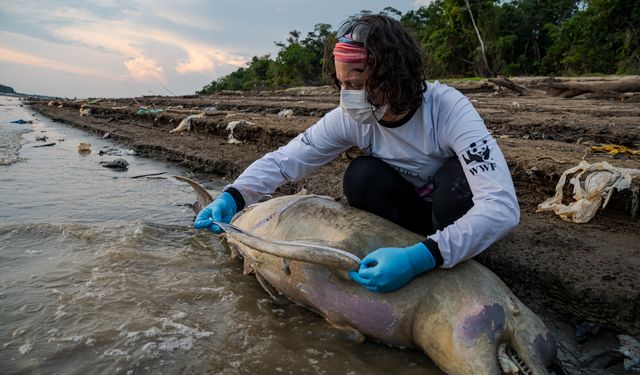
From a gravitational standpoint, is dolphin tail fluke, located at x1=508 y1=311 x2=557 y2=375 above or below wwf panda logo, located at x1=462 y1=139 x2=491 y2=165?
below

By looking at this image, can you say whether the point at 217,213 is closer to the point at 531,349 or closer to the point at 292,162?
the point at 292,162

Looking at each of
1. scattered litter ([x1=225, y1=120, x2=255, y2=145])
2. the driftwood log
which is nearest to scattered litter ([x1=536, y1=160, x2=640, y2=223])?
scattered litter ([x1=225, y1=120, x2=255, y2=145])

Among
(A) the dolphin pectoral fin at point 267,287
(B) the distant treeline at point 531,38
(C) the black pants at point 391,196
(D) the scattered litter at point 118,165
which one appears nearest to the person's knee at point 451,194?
(C) the black pants at point 391,196

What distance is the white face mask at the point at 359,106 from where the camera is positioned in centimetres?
218

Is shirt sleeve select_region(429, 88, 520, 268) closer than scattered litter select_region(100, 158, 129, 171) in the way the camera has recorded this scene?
Yes

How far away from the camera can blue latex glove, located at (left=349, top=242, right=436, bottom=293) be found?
6.12ft

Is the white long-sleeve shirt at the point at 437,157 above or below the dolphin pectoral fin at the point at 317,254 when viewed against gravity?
above

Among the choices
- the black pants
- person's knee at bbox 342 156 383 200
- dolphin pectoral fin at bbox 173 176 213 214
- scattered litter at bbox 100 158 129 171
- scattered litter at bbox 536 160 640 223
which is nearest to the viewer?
the black pants

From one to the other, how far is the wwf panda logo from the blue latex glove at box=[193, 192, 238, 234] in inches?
55.3

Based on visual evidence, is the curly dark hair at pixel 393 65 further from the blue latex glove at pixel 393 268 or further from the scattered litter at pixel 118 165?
the scattered litter at pixel 118 165

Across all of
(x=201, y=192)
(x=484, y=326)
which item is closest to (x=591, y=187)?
(x=484, y=326)

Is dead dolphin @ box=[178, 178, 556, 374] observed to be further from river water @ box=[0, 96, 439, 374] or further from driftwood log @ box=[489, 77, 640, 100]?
driftwood log @ box=[489, 77, 640, 100]

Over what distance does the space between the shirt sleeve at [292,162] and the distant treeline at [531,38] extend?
1904cm

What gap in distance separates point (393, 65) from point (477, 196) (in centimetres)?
72
